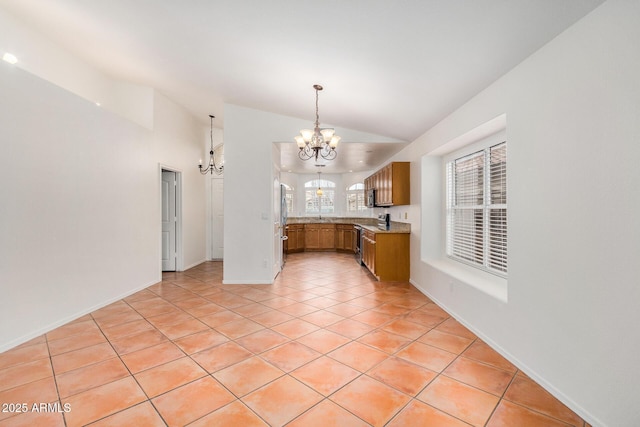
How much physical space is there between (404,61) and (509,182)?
143 cm

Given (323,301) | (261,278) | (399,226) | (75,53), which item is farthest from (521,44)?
(75,53)

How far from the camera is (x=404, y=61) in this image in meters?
2.62

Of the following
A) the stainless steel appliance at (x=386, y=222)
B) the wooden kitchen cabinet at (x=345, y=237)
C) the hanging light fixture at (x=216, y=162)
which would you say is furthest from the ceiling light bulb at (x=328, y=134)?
the wooden kitchen cabinet at (x=345, y=237)

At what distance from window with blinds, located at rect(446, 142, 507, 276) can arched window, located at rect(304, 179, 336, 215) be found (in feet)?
18.9

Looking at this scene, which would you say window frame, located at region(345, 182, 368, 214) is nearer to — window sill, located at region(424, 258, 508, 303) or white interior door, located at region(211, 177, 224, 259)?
white interior door, located at region(211, 177, 224, 259)

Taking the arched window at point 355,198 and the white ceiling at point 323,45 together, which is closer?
the white ceiling at point 323,45

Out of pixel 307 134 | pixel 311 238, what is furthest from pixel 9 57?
pixel 311 238

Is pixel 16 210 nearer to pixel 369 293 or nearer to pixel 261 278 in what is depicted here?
pixel 261 278

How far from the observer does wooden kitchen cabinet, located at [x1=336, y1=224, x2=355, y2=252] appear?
8.77m

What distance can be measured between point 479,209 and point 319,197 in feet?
21.9

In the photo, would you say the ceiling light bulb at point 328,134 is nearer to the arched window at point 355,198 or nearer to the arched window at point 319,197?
the arched window at point 355,198

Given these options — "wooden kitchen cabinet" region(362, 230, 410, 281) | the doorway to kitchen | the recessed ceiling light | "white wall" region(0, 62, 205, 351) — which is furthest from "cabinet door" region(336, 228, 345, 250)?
the recessed ceiling light

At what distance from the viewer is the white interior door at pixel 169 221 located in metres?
6.07

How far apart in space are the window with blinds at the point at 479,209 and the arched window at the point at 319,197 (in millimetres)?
5763
